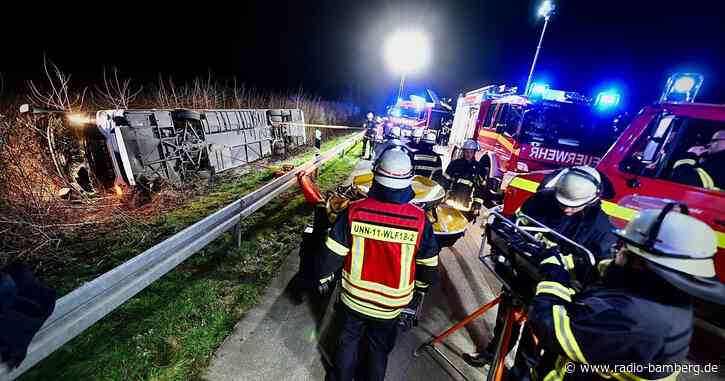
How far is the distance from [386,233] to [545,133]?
6.41 m

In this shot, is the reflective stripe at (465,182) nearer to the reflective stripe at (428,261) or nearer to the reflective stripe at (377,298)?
the reflective stripe at (428,261)

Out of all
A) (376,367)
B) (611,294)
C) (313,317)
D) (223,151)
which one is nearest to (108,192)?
(223,151)

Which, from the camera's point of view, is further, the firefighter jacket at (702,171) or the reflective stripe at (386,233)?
the firefighter jacket at (702,171)

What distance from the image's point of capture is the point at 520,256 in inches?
74.4

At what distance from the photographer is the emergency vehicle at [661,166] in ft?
9.84

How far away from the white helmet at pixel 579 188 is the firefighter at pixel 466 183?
301cm

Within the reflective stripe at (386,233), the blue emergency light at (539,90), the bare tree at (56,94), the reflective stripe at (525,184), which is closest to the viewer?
the reflective stripe at (386,233)

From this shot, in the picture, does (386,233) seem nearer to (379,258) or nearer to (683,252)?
(379,258)

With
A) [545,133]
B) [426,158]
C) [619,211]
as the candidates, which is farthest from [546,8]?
[619,211]

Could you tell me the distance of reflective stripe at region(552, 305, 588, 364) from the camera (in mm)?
1377

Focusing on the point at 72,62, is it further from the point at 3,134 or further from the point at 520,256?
the point at 520,256

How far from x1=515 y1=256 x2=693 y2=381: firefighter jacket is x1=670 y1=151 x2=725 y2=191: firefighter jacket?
2.90m

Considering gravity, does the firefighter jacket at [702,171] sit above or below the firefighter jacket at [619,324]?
above

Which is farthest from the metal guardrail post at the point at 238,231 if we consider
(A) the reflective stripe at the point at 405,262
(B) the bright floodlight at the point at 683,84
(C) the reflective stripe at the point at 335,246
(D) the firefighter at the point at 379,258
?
(B) the bright floodlight at the point at 683,84
